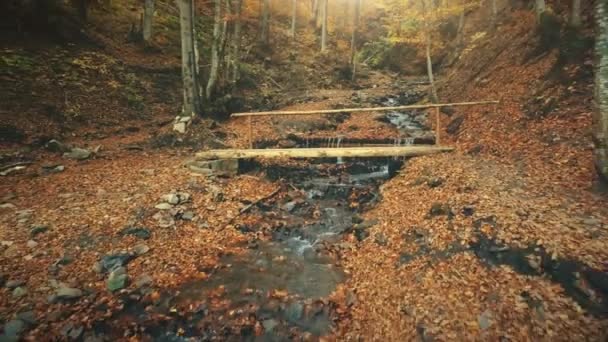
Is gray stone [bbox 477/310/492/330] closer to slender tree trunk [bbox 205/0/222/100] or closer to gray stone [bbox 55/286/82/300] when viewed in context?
gray stone [bbox 55/286/82/300]

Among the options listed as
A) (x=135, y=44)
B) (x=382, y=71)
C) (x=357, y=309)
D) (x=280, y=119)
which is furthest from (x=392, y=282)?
(x=382, y=71)

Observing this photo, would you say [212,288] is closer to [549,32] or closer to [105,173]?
[105,173]

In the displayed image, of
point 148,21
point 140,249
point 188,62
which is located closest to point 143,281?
point 140,249

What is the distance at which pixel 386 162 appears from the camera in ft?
43.0

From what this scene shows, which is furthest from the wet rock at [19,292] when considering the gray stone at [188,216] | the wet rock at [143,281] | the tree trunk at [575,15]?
the tree trunk at [575,15]

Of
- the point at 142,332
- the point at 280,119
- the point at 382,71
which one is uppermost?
the point at 382,71

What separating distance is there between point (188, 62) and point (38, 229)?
8.73 meters

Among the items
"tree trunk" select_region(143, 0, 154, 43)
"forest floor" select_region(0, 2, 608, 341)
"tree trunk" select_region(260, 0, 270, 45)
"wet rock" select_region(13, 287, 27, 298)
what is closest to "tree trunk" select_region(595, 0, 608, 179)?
"forest floor" select_region(0, 2, 608, 341)

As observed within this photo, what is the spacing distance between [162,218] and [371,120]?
12.7 metres

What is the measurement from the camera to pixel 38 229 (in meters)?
6.98

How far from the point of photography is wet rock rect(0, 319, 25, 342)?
482cm

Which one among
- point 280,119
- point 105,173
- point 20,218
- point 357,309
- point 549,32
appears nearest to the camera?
point 357,309

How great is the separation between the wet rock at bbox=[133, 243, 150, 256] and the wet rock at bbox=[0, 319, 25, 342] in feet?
7.47

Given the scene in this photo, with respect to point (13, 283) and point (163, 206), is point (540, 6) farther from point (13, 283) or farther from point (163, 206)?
point (13, 283)
